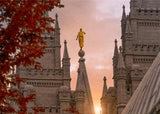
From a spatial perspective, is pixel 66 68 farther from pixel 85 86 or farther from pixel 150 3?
pixel 150 3

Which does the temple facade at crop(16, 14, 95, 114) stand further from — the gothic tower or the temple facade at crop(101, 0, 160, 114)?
the temple facade at crop(101, 0, 160, 114)

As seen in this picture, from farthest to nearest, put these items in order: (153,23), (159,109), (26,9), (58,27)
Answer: (58,27)
(153,23)
(26,9)
(159,109)

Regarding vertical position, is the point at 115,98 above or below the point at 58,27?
below

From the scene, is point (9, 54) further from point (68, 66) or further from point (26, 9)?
point (68, 66)

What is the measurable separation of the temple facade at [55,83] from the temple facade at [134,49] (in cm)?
342

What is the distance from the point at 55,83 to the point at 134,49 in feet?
33.1

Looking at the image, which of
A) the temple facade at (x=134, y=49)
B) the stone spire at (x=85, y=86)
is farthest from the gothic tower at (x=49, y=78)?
the temple facade at (x=134, y=49)

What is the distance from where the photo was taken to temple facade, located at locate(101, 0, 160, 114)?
52.1 m

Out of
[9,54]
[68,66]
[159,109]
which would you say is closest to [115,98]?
[68,66]

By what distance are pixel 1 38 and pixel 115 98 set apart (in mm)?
39816

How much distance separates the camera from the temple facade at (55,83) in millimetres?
54688

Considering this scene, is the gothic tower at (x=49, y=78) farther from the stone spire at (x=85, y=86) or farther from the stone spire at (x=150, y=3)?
the stone spire at (x=150, y=3)

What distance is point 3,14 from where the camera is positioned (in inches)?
596

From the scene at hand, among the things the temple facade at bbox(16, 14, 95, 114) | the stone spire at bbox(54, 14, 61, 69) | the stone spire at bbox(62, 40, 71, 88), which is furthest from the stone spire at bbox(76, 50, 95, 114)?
the stone spire at bbox(54, 14, 61, 69)
